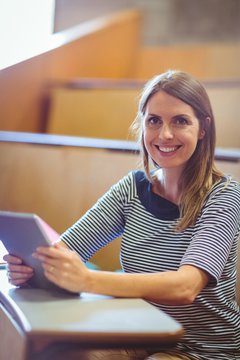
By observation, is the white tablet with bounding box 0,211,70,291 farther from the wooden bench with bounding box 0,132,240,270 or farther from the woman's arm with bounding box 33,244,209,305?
the wooden bench with bounding box 0,132,240,270

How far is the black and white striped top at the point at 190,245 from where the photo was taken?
4.41 feet

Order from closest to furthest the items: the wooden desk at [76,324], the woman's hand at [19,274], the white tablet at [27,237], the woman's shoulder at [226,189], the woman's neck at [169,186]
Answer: the wooden desk at [76,324], the white tablet at [27,237], the woman's hand at [19,274], the woman's shoulder at [226,189], the woman's neck at [169,186]

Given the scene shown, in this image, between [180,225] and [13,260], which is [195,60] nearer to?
[180,225]

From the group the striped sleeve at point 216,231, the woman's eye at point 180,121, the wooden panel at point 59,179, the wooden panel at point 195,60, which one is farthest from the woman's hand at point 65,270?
the wooden panel at point 195,60

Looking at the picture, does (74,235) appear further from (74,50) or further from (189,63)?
(189,63)

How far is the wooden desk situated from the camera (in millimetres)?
953

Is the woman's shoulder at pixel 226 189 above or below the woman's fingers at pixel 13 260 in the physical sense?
above

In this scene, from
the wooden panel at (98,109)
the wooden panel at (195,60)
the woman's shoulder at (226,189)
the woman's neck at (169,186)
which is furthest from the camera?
the wooden panel at (195,60)

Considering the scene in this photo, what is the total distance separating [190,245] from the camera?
1343mm

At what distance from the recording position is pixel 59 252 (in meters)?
1.16

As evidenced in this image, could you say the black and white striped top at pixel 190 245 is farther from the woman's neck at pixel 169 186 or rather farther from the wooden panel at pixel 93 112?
the wooden panel at pixel 93 112

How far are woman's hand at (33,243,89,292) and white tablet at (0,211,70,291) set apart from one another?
0.03 metres

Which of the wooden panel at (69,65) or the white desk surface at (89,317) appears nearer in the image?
the white desk surface at (89,317)

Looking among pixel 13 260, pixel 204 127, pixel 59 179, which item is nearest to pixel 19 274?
pixel 13 260
